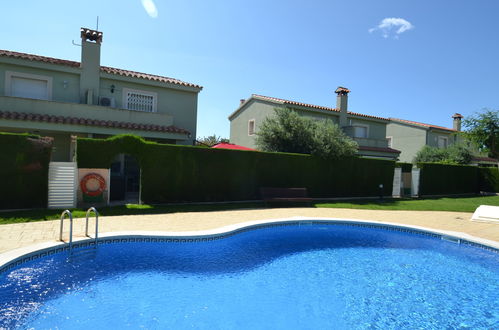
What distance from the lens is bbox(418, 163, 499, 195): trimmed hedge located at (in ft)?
83.8

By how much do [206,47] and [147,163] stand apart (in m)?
7.71

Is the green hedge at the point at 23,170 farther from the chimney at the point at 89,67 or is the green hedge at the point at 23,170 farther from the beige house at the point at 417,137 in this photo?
the beige house at the point at 417,137

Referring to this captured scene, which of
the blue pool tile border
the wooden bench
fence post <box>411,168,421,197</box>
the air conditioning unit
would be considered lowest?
the blue pool tile border

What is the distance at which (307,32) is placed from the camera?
18031 mm

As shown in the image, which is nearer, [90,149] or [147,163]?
[90,149]

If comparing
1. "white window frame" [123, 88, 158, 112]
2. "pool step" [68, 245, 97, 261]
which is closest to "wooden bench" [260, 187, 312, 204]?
"pool step" [68, 245, 97, 261]

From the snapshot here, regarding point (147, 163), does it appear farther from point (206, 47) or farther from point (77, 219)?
point (206, 47)

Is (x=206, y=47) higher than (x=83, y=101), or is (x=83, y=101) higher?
(x=206, y=47)

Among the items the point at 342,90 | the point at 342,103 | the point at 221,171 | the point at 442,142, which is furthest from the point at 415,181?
the point at 442,142

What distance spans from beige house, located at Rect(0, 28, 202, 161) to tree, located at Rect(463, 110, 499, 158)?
2157 cm

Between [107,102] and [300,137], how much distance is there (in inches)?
517

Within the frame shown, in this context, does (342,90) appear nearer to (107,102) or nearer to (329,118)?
(329,118)

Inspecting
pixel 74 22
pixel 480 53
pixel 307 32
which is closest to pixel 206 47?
pixel 307 32

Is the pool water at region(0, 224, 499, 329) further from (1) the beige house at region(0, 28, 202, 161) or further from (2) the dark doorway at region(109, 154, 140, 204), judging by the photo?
(1) the beige house at region(0, 28, 202, 161)
